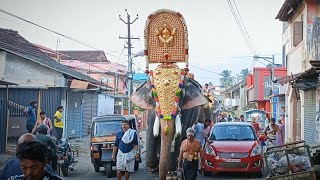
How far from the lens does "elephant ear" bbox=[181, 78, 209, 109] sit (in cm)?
1036

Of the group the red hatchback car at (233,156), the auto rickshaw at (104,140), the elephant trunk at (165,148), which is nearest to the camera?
the elephant trunk at (165,148)

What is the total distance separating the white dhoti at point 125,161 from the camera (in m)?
11.3

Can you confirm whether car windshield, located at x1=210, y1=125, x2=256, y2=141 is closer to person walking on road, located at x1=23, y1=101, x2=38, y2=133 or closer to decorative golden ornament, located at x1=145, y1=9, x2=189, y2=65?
decorative golden ornament, located at x1=145, y1=9, x2=189, y2=65

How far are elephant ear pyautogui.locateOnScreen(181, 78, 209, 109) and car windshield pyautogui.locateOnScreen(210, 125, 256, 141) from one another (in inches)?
170

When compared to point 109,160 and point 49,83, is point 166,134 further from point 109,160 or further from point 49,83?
point 49,83

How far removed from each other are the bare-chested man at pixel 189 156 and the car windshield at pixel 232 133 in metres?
3.93

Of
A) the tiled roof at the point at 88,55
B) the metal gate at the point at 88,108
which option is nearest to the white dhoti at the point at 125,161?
the metal gate at the point at 88,108

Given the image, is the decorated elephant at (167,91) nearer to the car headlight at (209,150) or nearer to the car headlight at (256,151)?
the car headlight at (209,150)

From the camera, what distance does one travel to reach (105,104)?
3825 centimetres

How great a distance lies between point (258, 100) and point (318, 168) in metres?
40.9

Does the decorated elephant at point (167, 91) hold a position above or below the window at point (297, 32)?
below

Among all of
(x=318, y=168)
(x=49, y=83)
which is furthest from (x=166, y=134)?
(x=49, y=83)

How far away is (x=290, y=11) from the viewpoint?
23.3 m

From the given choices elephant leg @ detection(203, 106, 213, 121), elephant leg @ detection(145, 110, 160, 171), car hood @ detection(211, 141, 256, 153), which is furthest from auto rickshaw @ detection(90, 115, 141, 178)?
elephant leg @ detection(145, 110, 160, 171)
